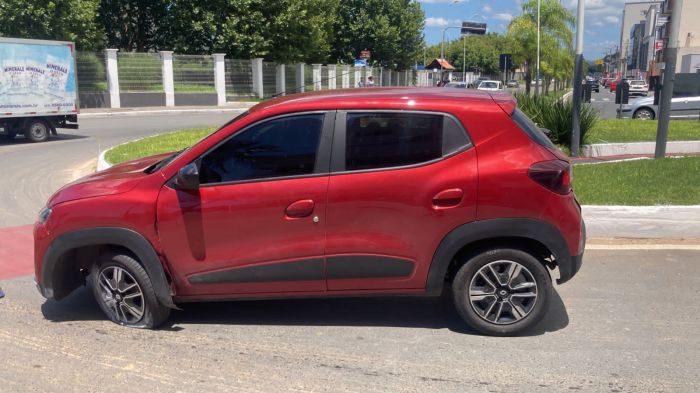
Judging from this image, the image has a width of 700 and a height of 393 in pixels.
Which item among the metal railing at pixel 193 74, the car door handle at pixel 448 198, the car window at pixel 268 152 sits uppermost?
the metal railing at pixel 193 74

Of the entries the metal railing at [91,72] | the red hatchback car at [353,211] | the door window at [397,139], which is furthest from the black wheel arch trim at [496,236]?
the metal railing at [91,72]

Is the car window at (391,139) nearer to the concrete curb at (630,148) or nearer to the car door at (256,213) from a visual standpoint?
the car door at (256,213)

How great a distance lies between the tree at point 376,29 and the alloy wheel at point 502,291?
150ft

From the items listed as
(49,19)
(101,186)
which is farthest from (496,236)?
(49,19)

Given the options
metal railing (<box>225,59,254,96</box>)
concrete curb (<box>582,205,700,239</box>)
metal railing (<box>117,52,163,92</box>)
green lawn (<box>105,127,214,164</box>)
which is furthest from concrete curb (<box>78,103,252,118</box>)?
concrete curb (<box>582,205,700,239</box>)

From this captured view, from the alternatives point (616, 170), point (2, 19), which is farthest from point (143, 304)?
point (2, 19)

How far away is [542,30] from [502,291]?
130 feet

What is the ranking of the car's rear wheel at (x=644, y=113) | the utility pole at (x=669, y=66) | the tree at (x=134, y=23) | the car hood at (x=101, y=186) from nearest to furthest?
the car hood at (x=101, y=186)
the utility pole at (x=669, y=66)
the car's rear wheel at (x=644, y=113)
the tree at (x=134, y=23)

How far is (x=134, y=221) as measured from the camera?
4.25m

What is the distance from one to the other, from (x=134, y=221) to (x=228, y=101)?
32.3 m

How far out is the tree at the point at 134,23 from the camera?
3675 centimetres

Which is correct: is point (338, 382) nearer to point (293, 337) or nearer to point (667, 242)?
point (293, 337)

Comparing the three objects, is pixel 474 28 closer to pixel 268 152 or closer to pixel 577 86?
pixel 577 86

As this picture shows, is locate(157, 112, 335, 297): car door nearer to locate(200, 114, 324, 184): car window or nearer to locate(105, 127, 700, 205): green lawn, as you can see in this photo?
locate(200, 114, 324, 184): car window
